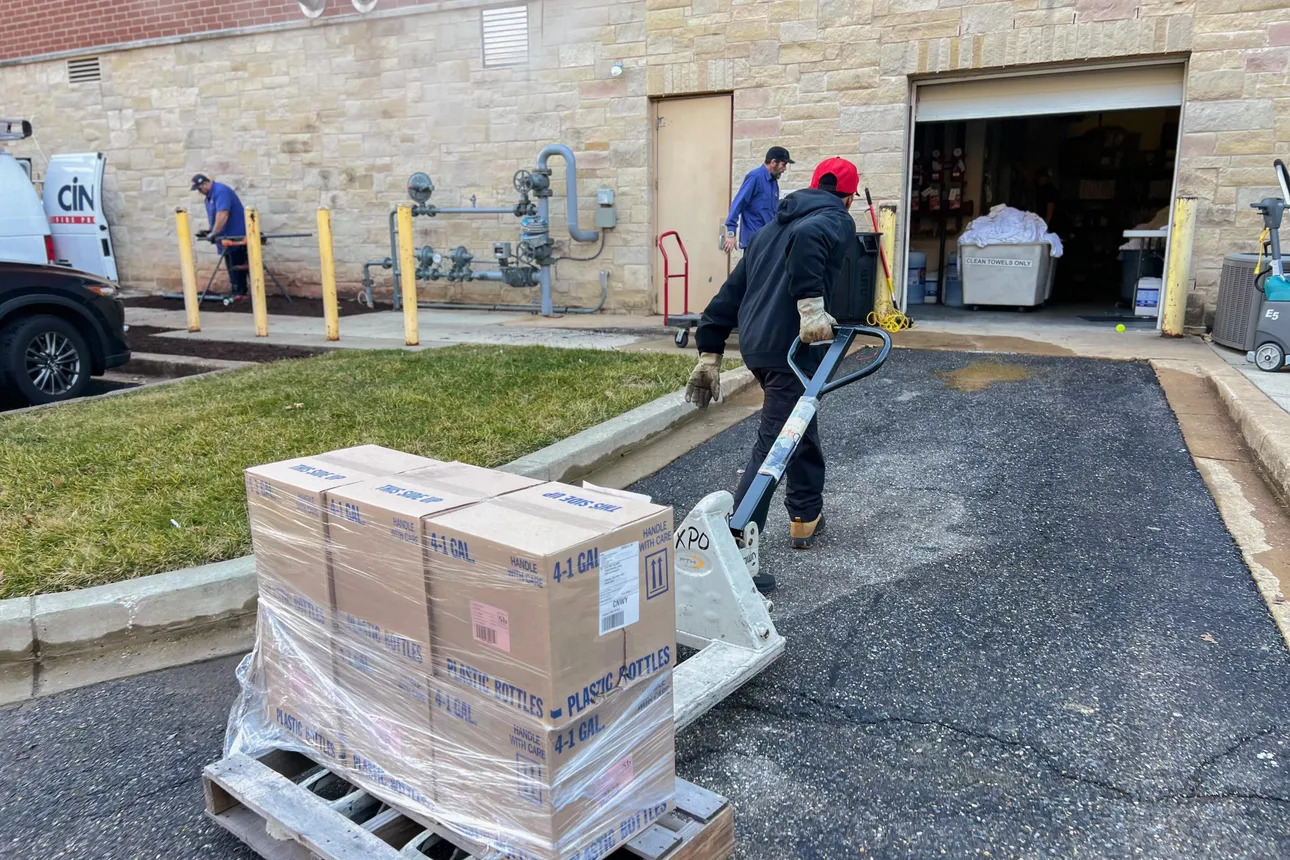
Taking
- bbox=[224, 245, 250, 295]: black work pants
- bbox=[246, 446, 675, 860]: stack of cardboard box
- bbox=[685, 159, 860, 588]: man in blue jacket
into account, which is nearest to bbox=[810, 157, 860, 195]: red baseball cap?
bbox=[685, 159, 860, 588]: man in blue jacket

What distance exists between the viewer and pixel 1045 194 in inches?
596

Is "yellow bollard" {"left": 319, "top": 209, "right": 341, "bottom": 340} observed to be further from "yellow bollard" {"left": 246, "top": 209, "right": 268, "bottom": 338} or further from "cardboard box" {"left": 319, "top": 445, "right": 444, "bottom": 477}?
"cardboard box" {"left": 319, "top": 445, "right": 444, "bottom": 477}

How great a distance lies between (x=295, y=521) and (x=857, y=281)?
245 inches

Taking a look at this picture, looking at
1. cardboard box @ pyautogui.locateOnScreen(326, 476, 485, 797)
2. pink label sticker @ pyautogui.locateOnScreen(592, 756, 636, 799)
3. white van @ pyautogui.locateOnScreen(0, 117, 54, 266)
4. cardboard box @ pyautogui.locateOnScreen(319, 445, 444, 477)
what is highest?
white van @ pyautogui.locateOnScreen(0, 117, 54, 266)

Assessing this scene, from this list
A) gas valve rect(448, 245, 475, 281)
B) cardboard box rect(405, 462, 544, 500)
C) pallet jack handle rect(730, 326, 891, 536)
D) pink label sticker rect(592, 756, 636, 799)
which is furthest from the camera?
gas valve rect(448, 245, 475, 281)

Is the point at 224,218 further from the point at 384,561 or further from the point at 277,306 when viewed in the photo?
the point at 384,561

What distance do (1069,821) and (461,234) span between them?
1189 cm

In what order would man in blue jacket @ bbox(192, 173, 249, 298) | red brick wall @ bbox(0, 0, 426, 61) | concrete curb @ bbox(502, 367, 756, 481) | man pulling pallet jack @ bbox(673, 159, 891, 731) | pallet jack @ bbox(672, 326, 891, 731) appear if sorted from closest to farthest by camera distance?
pallet jack @ bbox(672, 326, 891, 731) < man pulling pallet jack @ bbox(673, 159, 891, 731) < concrete curb @ bbox(502, 367, 756, 481) < man in blue jacket @ bbox(192, 173, 249, 298) < red brick wall @ bbox(0, 0, 426, 61)

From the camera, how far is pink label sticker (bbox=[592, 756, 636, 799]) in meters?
2.11

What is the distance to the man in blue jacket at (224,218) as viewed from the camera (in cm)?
1347

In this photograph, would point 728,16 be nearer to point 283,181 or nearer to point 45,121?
point 283,181

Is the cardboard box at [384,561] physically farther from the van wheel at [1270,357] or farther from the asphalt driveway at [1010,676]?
the van wheel at [1270,357]

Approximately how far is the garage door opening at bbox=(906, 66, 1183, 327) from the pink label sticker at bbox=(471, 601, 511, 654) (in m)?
9.86

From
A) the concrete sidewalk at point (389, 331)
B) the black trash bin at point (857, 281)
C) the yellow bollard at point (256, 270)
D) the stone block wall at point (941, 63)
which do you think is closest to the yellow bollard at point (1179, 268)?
the stone block wall at point (941, 63)
